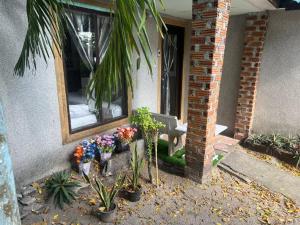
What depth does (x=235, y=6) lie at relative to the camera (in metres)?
3.85

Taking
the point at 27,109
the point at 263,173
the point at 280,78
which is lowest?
the point at 263,173

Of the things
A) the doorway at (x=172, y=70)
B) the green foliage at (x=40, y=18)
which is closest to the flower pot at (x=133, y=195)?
the green foliage at (x=40, y=18)

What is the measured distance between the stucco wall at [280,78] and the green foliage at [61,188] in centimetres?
393

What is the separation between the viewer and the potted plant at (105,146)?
11.0ft

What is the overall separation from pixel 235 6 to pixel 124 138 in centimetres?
287

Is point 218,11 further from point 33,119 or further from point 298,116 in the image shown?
point 298,116

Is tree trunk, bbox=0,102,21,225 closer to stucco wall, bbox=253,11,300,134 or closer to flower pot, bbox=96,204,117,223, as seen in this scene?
flower pot, bbox=96,204,117,223

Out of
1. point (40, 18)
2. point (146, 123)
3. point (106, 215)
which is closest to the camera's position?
point (40, 18)

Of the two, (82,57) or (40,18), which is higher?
(40,18)

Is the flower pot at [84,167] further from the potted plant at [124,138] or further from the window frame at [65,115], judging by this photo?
the potted plant at [124,138]

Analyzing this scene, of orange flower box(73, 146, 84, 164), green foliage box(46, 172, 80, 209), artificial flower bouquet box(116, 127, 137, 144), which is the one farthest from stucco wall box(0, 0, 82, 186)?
artificial flower bouquet box(116, 127, 137, 144)

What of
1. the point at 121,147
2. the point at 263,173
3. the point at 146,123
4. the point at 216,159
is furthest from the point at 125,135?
the point at 263,173

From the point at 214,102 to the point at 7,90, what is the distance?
247 centimetres

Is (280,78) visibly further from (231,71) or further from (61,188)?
(61,188)
